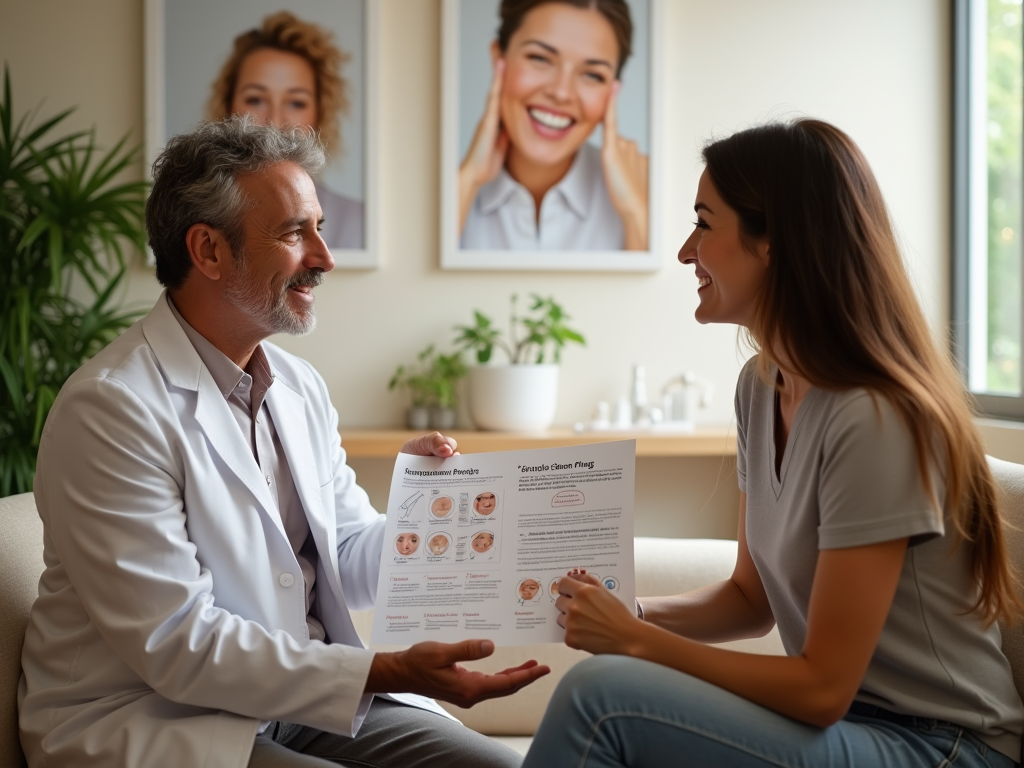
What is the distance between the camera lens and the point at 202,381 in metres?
1.59

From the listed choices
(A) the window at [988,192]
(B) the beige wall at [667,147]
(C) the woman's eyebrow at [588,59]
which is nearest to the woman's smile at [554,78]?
(C) the woman's eyebrow at [588,59]

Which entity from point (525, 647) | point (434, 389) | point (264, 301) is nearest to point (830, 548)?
point (264, 301)

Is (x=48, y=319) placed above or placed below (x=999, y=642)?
above

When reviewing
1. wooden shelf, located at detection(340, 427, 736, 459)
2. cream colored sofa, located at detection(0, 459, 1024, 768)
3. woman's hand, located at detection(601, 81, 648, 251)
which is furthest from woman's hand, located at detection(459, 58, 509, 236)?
cream colored sofa, located at detection(0, 459, 1024, 768)

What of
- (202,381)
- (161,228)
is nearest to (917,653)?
(202,381)

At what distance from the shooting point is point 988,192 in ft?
11.2

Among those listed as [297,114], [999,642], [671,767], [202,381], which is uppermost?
[297,114]

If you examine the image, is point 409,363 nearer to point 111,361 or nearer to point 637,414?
point 637,414

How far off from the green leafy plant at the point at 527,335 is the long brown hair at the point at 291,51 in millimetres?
826

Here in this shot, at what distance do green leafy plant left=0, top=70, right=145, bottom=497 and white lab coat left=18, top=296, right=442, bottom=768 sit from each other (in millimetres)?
1416

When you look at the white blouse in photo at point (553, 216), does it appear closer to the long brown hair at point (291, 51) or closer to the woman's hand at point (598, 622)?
the long brown hair at point (291, 51)

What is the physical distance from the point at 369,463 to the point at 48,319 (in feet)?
3.71

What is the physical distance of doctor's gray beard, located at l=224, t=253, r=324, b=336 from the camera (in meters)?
1.67

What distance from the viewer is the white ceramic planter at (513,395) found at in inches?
126
